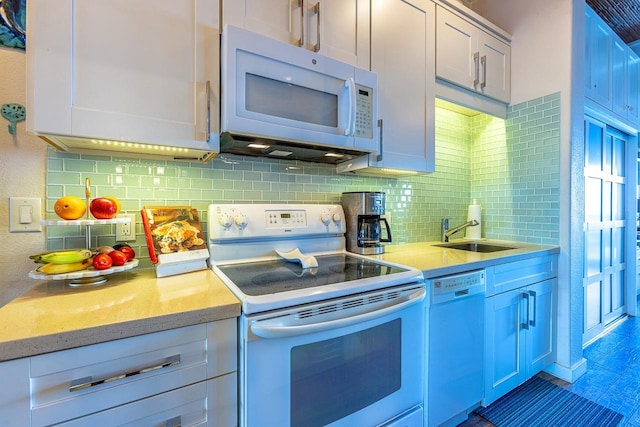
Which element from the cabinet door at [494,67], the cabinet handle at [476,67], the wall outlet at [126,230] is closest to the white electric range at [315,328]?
the wall outlet at [126,230]

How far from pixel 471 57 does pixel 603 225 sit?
2.08 m

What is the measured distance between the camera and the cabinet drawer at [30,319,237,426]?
2.23 ft

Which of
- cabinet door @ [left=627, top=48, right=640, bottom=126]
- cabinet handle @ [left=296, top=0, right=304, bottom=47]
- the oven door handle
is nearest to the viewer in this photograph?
the oven door handle

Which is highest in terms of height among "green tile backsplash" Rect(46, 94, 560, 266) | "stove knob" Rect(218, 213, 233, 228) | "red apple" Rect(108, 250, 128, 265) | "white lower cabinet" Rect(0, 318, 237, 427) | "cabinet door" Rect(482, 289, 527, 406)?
"green tile backsplash" Rect(46, 94, 560, 266)

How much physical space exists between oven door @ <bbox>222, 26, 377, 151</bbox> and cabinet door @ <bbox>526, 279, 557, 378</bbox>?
146cm

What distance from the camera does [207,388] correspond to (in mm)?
856

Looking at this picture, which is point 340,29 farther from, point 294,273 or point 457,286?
point 457,286

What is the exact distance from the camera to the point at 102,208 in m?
1.07

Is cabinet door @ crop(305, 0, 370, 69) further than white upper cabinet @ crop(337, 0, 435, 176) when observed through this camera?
No

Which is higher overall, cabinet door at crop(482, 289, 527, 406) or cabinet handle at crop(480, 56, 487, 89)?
cabinet handle at crop(480, 56, 487, 89)

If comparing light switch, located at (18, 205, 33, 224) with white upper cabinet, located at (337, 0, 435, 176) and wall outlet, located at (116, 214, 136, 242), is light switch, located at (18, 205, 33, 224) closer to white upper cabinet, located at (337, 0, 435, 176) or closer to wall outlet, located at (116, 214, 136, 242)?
wall outlet, located at (116, 214, 136, 242)

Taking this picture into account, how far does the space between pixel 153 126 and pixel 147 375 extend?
0.82 m

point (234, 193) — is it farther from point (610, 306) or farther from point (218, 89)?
point (610, 306)

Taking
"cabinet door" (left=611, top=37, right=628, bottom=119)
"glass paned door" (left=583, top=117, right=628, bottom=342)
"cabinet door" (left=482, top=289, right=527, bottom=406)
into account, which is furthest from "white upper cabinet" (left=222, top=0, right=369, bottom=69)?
"cabinet door" (left=611, top=37, right=628, bottom=119)
